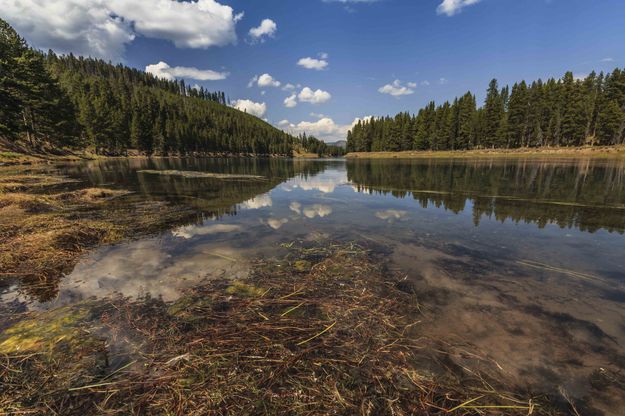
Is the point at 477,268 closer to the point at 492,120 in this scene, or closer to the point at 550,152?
the point at 550,152

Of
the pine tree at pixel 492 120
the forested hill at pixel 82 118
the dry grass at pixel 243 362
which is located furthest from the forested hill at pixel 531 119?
the dry grass at pixel 243 362

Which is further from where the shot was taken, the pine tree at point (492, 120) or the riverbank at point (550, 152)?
the pine tree at point (492, 120)

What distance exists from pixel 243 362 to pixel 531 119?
119166mm

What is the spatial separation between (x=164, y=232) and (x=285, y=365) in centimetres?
958

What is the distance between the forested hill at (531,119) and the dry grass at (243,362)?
10808 cm

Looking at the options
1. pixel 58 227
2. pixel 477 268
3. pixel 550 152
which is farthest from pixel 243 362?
pixel 550 152

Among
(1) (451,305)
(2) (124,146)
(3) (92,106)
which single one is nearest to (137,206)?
(1) (451,305)

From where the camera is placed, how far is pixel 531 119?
90.0 metres

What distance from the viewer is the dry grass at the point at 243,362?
353 centimetres

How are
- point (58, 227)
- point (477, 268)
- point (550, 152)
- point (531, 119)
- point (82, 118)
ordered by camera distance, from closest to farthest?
point (477, 268)
point (58, 227)
point (550, 152)
point (82, 118)
point (531, 119)

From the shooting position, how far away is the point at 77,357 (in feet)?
14.2

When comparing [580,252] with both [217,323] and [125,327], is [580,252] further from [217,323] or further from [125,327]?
[125,327]

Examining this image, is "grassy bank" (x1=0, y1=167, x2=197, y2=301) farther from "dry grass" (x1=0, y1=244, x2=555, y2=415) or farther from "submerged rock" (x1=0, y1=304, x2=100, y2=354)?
"dry grass" (x1=0, y1=244, x2=555, y2=415)

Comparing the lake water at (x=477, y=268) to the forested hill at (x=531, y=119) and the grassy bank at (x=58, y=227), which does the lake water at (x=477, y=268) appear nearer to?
the grassy bank at (x=58, y=227)
